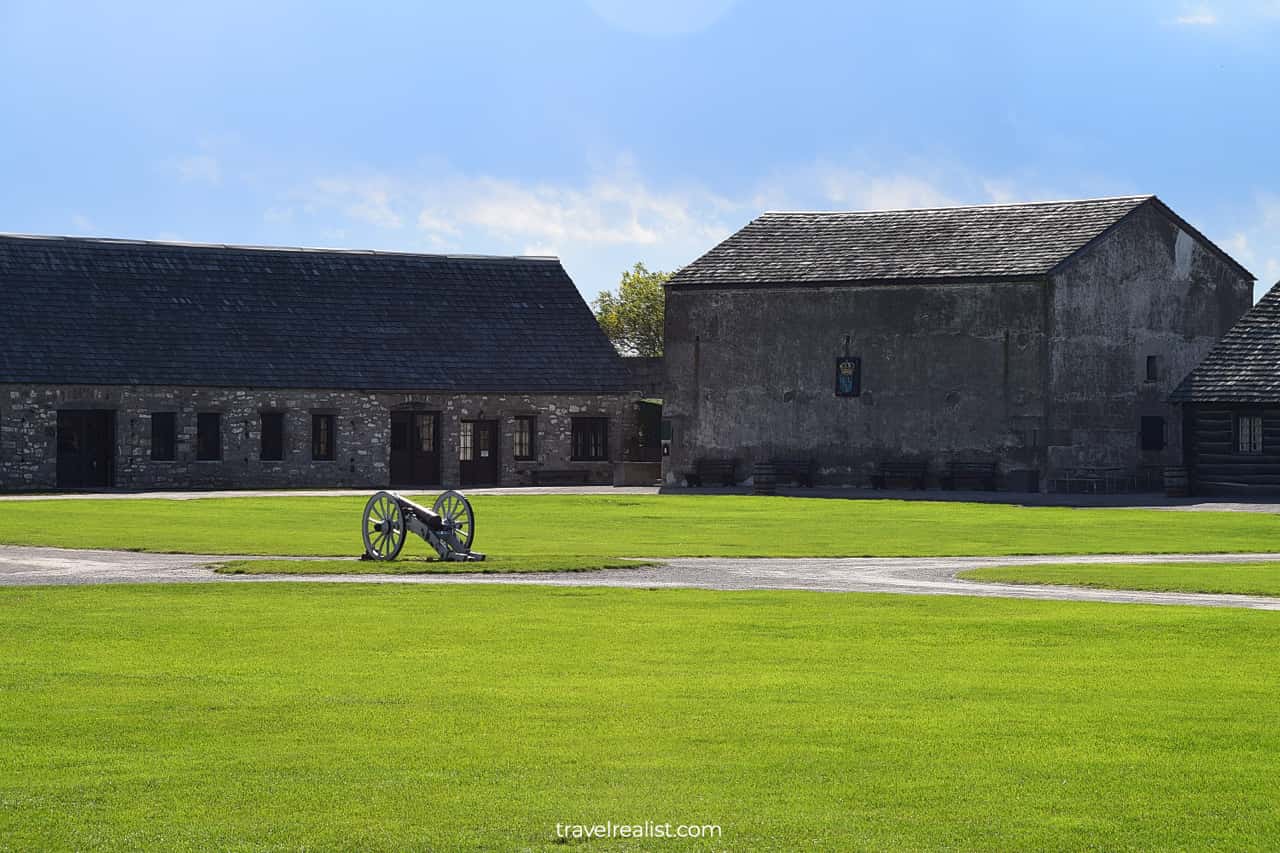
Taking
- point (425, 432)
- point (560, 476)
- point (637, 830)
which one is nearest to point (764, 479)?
point (560, 476)

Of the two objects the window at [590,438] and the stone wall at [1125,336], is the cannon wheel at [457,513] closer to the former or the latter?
the stone wall at [1125,336]

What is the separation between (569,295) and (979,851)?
54.6m

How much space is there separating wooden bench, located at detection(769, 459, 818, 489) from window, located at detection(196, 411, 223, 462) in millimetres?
15098

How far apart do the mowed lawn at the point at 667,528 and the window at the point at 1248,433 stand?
7828 millimetres

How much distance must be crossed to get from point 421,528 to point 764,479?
2782 centimetres

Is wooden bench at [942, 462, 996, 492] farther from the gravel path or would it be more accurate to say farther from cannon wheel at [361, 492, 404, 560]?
cannon wheel at [361, 492, 404, 560]

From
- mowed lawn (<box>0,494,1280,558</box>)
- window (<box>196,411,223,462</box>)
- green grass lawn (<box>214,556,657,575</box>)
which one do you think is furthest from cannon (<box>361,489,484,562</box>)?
window (<box>196,411,223,462</box>)

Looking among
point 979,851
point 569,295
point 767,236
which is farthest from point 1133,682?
point 569,295

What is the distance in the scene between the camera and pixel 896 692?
12.9m

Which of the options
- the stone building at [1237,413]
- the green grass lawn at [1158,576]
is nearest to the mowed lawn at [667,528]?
the green grass lawn at [1158,576]

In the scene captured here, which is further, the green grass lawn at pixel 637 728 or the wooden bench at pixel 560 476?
the wooden bench at pixel 560 476

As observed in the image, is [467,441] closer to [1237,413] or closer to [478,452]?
[478,452]

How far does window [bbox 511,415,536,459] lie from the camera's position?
57750mm

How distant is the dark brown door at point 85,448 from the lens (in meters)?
52.3
